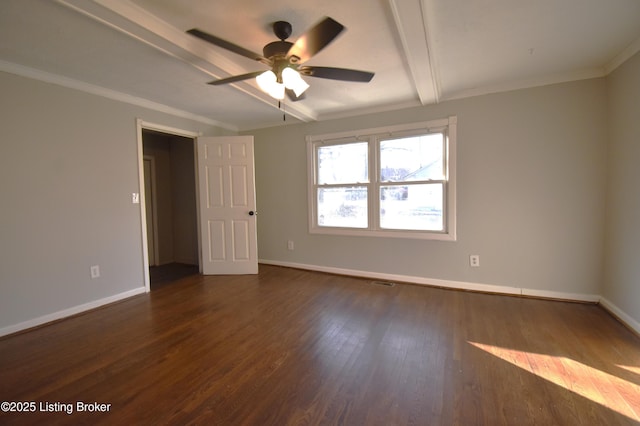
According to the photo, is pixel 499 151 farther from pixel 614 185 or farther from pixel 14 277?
pixel 14 277

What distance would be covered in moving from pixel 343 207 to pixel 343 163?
66cm

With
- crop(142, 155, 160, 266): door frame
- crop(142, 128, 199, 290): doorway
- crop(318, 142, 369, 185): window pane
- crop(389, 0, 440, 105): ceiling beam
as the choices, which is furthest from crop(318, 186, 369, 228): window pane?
crop(142, 155, 160, 266): door frame

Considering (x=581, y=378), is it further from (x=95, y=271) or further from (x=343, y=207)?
(x=95, y=271)

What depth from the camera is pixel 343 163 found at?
156 inches

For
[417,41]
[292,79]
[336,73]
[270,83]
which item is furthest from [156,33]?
[417,41]

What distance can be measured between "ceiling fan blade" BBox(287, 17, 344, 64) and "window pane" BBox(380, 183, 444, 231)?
2.21 metres

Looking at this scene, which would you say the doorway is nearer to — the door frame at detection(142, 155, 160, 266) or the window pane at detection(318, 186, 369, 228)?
the door frame at detection(142, 155, 160, 266)

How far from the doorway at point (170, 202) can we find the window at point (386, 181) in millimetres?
2284

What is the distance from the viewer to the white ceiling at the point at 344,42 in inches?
67.7

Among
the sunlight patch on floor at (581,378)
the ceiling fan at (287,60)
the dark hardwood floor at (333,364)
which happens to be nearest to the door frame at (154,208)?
the dark hardwood floor at (333,364)

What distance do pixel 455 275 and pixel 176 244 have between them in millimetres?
4716

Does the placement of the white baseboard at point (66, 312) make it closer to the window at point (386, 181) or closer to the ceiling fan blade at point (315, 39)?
the window at point (386, 181)

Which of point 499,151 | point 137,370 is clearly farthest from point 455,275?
point 137,370

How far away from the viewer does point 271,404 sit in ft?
4.97
